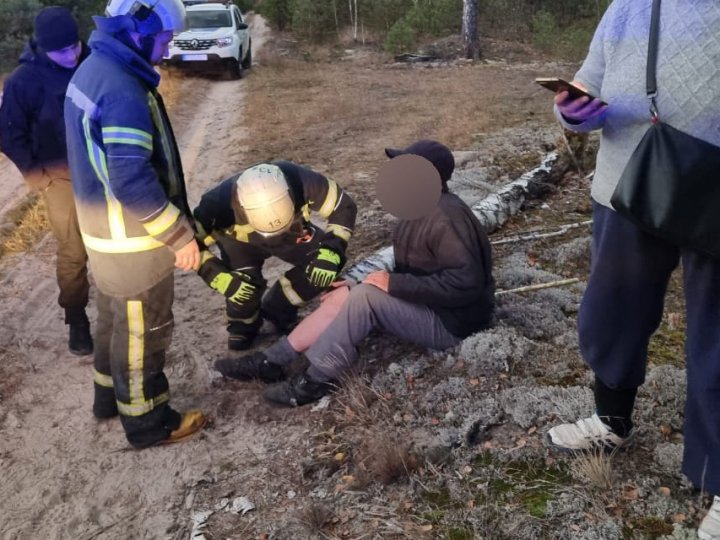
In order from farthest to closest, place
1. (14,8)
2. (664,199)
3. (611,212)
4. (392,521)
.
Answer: (14,8) < (392,521) < (611,212) < (664,199)

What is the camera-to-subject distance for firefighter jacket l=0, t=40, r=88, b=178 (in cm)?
430

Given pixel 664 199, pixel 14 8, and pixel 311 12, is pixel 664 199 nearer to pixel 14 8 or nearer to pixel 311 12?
pixel 14 8

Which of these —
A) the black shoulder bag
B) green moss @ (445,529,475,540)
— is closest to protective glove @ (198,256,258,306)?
green moss @ (445,529,475,540)

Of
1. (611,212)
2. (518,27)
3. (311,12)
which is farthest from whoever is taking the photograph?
(311,12)

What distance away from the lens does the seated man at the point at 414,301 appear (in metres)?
3.37

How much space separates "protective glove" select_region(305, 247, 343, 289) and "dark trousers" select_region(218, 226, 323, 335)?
1.28 ft

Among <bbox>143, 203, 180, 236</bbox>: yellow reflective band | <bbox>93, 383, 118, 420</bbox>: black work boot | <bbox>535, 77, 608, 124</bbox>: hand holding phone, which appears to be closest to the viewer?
<bbox>535, 77, 608, 124</bbox>: hand holding phone

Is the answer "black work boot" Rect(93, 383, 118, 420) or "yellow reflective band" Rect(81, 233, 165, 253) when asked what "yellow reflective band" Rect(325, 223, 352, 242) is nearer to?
"yellow reflective band" Rect(81, 233, 165, 253)

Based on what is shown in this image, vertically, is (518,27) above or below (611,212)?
below

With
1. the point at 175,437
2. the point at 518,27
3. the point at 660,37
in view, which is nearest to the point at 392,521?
the point at 175,437

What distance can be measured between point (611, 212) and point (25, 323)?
4259 mm

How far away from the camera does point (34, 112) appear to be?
434 centimetres

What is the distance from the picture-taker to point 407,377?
3.64m

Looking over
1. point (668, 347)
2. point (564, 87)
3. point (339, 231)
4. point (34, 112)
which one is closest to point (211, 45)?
point (34, 112)
